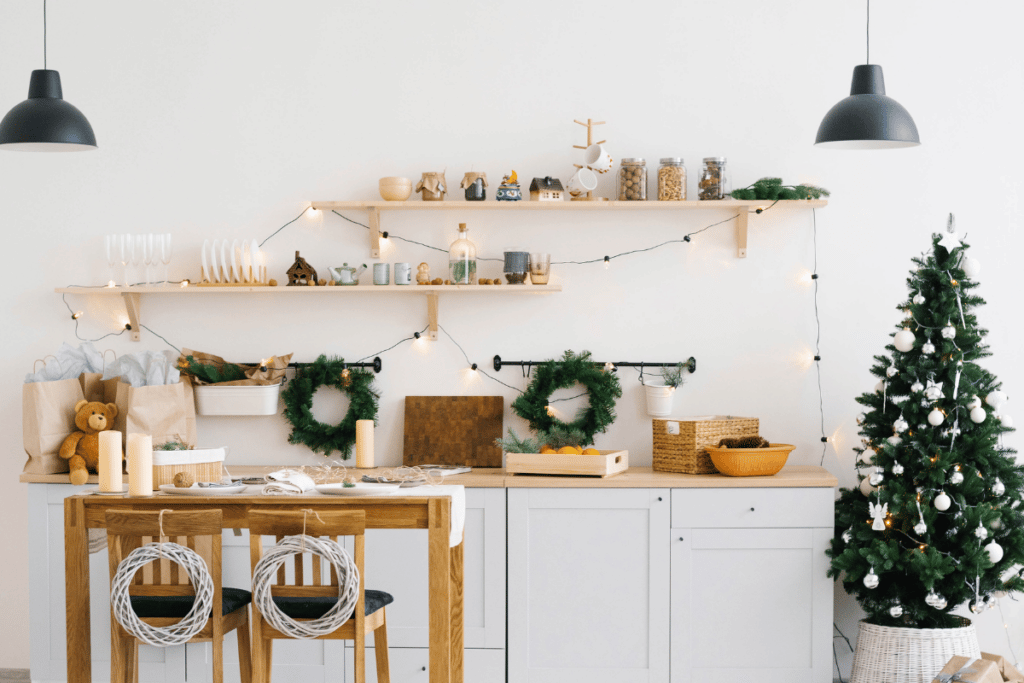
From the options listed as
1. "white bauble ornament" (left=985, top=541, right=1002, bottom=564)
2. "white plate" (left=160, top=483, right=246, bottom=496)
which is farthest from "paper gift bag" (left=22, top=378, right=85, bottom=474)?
"white bauble ornament" (left=985, top=541, right=1002, bottom=564)

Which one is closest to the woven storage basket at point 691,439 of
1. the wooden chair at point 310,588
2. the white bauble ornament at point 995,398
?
the white bauble ornament at point 995,398

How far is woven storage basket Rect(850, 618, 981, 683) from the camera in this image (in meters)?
3.23

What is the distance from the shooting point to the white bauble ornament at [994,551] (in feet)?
10.2

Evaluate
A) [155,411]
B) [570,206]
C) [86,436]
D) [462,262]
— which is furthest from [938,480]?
[86,436]

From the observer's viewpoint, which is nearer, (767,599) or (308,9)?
(767,599)

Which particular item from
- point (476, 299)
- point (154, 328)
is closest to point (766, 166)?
point (476, 299)

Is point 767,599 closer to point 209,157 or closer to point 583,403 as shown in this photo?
point 583,403

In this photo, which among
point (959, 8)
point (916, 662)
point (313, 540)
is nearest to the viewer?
point (313, 540)

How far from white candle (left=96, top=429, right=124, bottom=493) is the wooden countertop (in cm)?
64

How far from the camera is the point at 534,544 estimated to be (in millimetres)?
3434

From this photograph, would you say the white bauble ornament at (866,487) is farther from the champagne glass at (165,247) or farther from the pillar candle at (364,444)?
the champagne glass at (165,247)

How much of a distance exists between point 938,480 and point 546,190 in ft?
6.07

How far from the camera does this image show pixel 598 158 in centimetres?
372

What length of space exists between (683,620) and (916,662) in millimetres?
831
